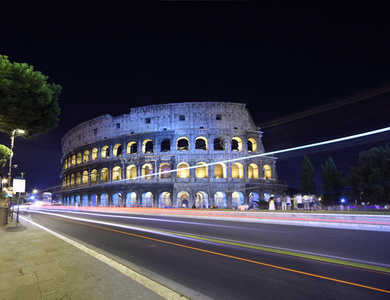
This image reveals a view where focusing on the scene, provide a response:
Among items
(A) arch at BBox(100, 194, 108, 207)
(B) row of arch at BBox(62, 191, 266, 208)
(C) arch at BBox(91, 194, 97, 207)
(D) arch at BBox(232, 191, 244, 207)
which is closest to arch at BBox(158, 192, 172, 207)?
(B) row of arch at BBox(62, 191, 266, 208)

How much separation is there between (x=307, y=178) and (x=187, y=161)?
28214 mm

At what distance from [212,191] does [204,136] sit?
8.99 meters

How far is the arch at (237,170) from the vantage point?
39.8 meters

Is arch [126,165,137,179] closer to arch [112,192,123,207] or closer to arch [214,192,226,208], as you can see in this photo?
arch [112,192,123,207]

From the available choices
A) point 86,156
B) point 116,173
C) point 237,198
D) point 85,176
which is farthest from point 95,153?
point 237,198

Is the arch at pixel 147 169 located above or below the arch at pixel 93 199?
Result: above

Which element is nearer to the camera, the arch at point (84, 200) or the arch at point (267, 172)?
the arch at point (267, 172)

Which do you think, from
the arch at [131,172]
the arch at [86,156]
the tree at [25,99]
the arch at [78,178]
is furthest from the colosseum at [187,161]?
the tree at [25,99]

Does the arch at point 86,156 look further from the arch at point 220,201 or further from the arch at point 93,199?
the arch at point 220,201

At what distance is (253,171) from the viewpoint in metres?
42.2

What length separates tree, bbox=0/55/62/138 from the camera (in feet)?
21.2

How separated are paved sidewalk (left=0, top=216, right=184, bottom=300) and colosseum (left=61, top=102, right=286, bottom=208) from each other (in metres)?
30.3

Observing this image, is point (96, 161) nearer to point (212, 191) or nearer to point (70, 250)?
point (212, 191)

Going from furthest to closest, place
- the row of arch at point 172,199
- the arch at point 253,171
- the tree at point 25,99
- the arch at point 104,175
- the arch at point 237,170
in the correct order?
the arch at point 104,175 < the arch at point 253,171 < the arch at point 237,170 < the row of arch at point 172,199 < the tree at point 25,99
